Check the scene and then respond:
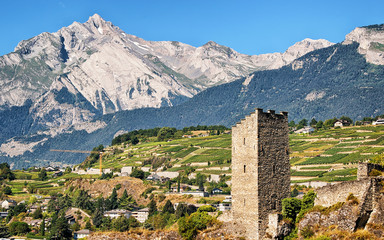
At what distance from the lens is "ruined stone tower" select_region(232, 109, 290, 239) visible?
126 feet

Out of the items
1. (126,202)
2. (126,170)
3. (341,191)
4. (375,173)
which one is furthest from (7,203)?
(375,173)

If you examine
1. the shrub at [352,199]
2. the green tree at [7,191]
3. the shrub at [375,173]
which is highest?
the shrub at [375,173]

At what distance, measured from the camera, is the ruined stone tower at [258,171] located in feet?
126

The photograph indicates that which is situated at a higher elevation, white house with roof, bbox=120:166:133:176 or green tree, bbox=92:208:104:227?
white house with roof, bbox=120:166:133:176

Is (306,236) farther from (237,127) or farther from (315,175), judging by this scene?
(315,175)

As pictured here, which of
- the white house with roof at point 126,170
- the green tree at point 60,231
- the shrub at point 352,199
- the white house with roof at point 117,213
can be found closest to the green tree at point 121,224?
the green tree at point 60,231

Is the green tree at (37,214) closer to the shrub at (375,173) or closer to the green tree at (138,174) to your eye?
the green tree at (138,174)

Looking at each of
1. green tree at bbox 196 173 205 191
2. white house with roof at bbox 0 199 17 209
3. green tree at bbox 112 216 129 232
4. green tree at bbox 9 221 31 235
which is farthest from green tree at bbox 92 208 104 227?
white house with roof at bbox 0 199 17 209

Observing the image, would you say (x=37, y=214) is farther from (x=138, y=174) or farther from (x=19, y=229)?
(x=138, y=174)

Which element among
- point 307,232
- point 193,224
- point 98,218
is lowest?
point 98,218

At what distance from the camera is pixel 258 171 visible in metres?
38.4

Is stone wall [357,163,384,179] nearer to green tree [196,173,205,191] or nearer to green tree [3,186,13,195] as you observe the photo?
green tree [196,173,205,191]

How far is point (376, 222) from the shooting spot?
32.6m

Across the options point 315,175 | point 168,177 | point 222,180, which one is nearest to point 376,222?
point 315,175
